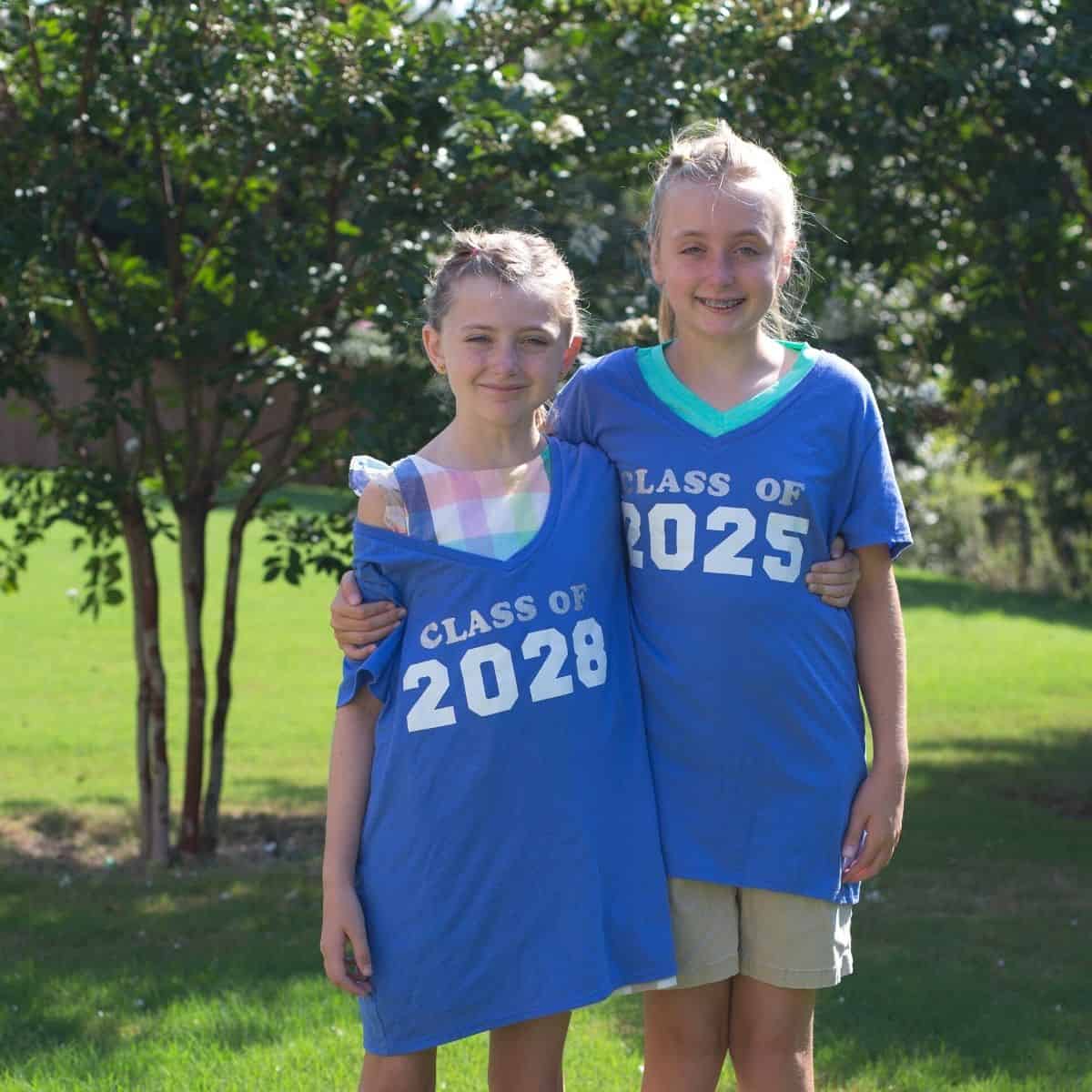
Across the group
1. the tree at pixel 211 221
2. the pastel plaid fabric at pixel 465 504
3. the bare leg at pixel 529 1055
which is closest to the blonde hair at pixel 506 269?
the pastel plaid fabric at pixel 465 504

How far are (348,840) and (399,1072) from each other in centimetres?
33

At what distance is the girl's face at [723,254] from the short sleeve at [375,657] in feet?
1.99

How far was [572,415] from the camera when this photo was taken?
2553 millimetres

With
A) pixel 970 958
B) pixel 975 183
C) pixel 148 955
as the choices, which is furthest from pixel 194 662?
pixel 975 183

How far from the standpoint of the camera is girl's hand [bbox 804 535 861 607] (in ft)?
7.85

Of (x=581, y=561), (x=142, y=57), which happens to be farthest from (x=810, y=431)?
(x=142, y=57)

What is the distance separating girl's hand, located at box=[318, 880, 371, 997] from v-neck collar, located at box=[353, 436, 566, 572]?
0.48 m

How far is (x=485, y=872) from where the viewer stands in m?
2.28

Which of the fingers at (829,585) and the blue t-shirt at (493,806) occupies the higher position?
the fingers at (829,585)

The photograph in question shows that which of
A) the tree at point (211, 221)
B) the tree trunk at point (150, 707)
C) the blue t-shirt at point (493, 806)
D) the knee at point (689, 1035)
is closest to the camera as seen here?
the blue t-shirt at point (493, 806)

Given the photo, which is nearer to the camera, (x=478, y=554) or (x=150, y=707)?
(x=478, y=554)

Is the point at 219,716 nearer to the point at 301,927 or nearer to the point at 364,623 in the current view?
the point at 301,927

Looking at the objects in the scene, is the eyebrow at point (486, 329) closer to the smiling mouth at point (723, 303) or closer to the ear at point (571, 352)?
the ear at point (571, 352)

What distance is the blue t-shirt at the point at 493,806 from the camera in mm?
2277
